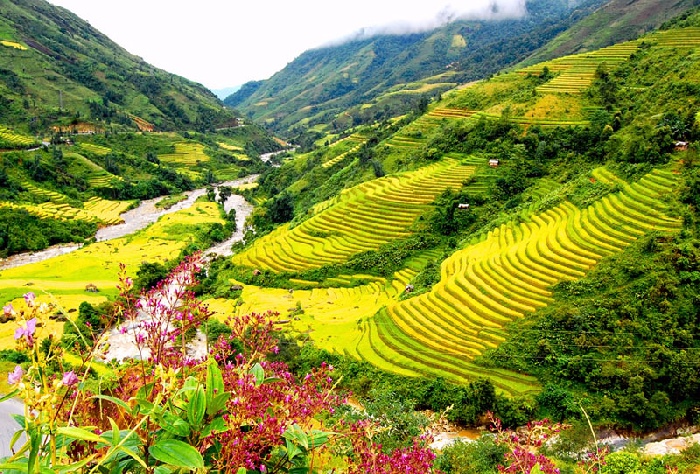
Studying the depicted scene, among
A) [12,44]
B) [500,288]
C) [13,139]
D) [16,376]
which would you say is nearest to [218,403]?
[16,376]

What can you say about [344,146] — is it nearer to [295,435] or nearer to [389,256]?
[389,256]

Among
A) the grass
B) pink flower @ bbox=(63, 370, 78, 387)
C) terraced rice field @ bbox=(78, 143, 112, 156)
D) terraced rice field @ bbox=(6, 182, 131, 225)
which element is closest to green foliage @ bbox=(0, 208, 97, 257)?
terraced rice field @ bbox=(6, 182, 131, 225)

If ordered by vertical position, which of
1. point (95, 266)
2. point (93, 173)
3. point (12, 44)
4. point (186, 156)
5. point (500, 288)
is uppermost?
point (12, 44)

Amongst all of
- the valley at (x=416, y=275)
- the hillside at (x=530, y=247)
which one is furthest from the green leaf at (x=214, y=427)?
the hillside at (x=530, y=247)

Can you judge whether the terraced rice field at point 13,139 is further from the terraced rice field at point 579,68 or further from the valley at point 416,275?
the terraced rice field at point 579,68

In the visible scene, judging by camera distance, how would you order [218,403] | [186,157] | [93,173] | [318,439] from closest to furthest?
[218,403] → [318,439] → [93,173] → [186,157]

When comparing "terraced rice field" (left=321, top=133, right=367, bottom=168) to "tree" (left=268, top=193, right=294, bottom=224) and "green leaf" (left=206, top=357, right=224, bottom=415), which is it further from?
"green leaf" (left=206, top=357, right=224, bottom=415)

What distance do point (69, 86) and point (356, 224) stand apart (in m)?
88.2

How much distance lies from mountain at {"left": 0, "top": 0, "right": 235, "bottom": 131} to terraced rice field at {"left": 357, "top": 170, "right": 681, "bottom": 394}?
7769cm

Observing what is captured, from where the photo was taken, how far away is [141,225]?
48.5 m

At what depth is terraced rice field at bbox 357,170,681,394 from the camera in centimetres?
1759

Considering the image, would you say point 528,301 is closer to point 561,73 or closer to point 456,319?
point 456,319

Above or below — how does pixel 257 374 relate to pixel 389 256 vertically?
above

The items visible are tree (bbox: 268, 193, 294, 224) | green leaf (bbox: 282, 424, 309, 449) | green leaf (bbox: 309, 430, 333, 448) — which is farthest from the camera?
tree (bbox: 268, 193, 294, 224)
